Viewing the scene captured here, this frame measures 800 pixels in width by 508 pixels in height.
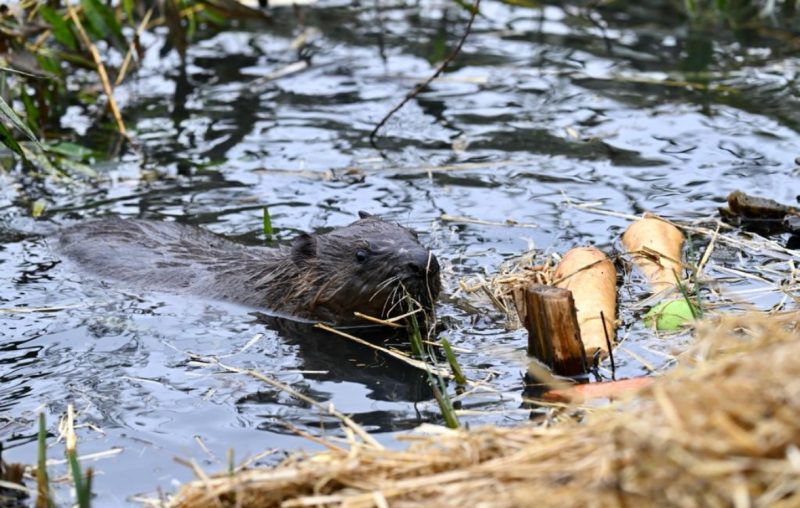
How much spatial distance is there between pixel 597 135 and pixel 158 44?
17.2 ft

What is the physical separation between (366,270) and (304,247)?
1.63 feet

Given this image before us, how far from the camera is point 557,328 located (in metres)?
4.99

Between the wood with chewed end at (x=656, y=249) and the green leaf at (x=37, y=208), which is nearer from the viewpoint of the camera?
the wood with chewed end at (x=656, y=249)

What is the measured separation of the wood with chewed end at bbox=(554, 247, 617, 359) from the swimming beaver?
0.68 m

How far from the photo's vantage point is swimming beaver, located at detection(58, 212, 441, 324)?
5.98 meters

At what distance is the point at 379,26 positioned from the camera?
1255cm

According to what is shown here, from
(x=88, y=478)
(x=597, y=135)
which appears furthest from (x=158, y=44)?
(x=88, y=478)

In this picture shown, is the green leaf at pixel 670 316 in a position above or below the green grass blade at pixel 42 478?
below

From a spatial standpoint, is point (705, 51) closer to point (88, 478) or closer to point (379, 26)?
point (379, 26)

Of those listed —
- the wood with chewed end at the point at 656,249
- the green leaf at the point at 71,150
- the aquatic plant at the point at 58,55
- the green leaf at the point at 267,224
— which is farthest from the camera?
the green leaf at the point at 71,150

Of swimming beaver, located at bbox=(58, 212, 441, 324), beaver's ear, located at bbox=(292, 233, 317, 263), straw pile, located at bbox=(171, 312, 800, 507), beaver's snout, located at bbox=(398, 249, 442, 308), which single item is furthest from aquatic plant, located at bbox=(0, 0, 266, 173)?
straw pile, located at bbox=(171, 312, 800, 507)

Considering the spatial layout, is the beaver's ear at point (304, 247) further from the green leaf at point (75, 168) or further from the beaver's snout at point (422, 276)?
the green leaf at point (75, 168)

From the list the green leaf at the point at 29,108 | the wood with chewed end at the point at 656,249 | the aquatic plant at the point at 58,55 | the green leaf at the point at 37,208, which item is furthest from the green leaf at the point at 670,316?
the green leaf at the point at 29,108

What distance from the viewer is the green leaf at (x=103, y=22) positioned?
9.17 meters
